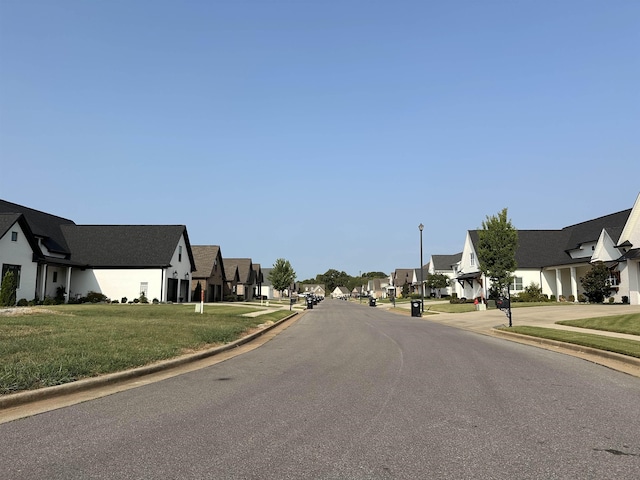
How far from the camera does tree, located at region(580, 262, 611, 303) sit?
35.4 m

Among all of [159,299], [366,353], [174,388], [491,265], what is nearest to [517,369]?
[366,353]

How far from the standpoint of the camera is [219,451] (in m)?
4.71

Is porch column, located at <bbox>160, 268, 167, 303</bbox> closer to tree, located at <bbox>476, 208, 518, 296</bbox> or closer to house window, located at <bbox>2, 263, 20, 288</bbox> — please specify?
house window, located at <bbox>2, 263, 20, 288</bbox>

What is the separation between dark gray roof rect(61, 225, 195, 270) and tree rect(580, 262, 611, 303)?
114ft

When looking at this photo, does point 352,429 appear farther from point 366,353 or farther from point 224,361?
point 366,353

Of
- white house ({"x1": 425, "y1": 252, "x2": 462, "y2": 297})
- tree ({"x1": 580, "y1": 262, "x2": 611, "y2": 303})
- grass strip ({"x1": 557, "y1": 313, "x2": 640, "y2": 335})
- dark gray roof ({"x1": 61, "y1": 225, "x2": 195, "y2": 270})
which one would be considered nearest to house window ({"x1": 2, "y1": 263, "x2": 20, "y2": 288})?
dark gray roof ({"x1": 61, "y1": 225, "x2": 195, "y2": 270})

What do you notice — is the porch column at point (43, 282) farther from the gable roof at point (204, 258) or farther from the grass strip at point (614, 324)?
the grass strip at point (614, 324)

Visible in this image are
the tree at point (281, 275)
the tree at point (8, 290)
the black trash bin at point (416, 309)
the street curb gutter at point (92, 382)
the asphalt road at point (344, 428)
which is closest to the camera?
the asphalt road at point (344, 428)

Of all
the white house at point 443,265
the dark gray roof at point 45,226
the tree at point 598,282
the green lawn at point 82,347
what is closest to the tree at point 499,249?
the tree at point 598,282

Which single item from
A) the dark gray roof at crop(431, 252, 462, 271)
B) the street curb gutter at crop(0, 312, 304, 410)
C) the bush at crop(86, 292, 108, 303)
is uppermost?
the dark gray roof at crop(431, 252, 462, 271)

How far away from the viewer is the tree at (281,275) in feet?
255

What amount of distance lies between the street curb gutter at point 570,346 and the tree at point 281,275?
59.4 meters

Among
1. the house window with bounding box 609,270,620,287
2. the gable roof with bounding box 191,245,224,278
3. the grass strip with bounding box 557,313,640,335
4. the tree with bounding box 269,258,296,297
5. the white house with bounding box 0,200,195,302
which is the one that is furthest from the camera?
the tree with bounding box 269,258,296,297

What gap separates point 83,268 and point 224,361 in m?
35.1
